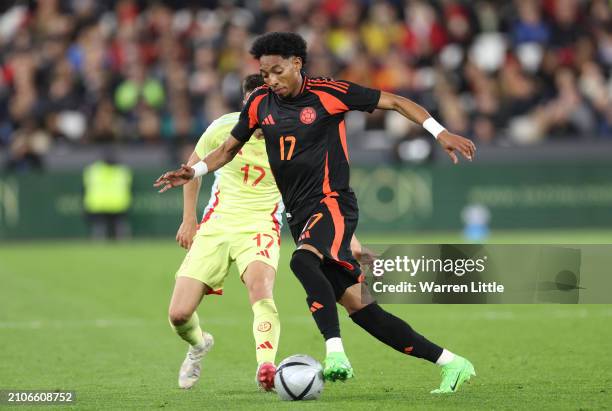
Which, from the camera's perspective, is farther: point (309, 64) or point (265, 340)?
point (309, 64)

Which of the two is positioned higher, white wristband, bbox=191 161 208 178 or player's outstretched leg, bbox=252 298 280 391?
white wristband, bbox=191 161 208 178

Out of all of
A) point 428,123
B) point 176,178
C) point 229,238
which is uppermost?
point 428,123

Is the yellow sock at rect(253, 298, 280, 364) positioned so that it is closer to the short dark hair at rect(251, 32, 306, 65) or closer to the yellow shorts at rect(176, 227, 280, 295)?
the yellow shorts at rect(176, 227, 280, 295)

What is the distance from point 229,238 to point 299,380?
1379 millimetres

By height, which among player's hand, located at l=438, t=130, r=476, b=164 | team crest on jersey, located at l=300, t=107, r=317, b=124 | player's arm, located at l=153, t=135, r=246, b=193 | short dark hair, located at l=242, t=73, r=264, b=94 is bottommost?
player's arm, located at l=153, t=135, r=246, b=193

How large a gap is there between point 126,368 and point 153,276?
7.20m

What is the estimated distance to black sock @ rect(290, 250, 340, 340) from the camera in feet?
23.9

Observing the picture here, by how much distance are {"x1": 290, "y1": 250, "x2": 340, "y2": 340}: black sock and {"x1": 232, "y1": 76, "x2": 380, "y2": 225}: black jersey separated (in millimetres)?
354

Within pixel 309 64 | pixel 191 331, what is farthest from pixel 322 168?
pixel 309 64

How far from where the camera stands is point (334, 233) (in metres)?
7.42

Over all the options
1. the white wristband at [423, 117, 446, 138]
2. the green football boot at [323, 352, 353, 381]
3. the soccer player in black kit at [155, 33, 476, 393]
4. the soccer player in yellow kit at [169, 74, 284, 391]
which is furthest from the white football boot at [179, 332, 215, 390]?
the white wristband at [423, 117, 446, 138]

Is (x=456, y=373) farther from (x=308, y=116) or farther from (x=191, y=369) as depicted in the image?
(x=191, y=369)

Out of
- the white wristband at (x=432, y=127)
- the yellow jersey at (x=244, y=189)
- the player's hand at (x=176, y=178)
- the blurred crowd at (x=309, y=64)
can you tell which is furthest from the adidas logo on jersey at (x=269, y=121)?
the blurred crowd at (x=309, y=64)

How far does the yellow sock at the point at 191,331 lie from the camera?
327 inches
